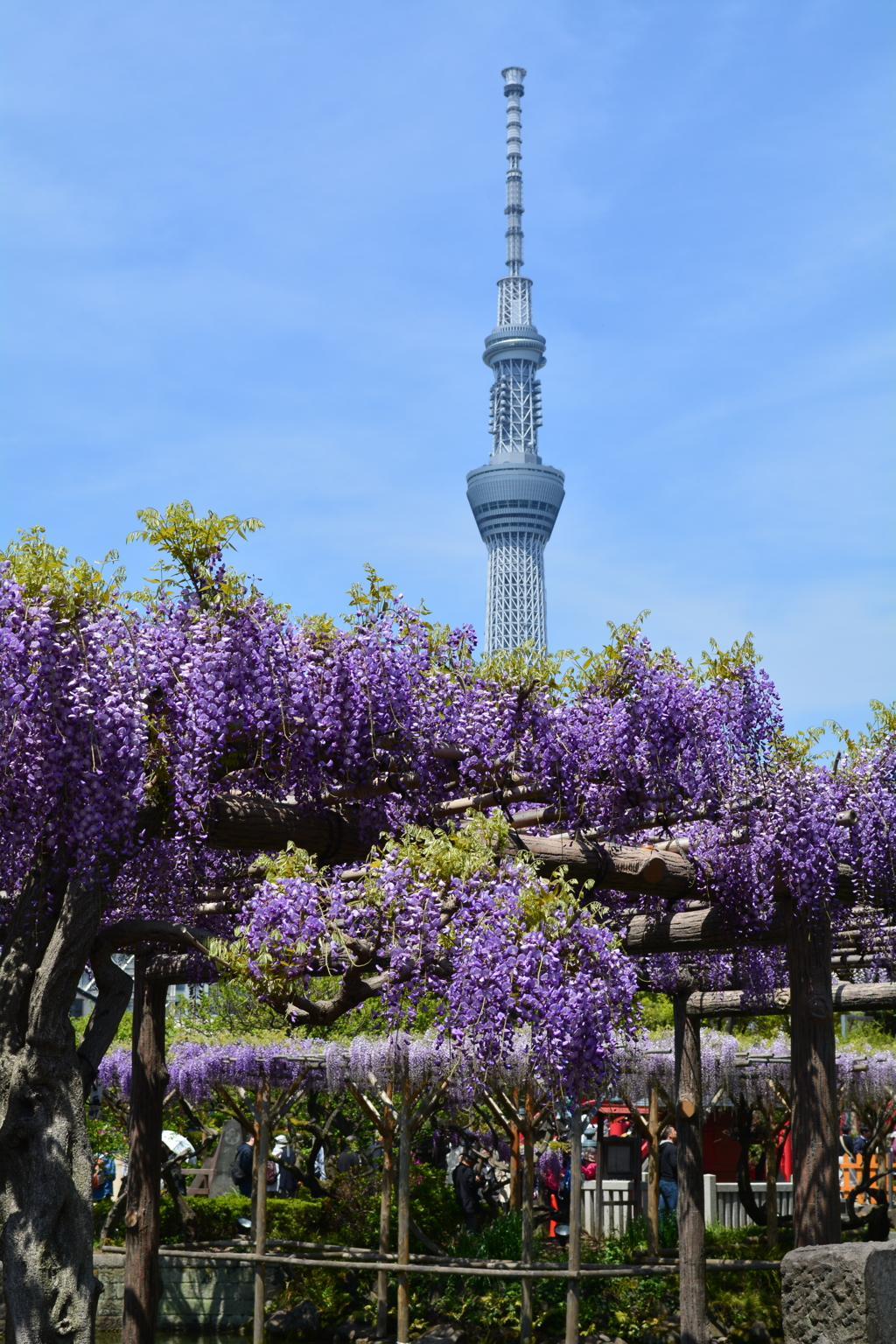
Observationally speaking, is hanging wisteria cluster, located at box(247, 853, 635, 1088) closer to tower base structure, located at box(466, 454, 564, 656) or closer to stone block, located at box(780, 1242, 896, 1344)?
stone block, located at box(780, 1242, 896, 1344)

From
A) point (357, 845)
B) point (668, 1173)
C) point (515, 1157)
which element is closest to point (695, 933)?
point (357, 845)

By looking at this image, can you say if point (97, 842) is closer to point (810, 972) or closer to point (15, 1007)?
point (15, 1007)

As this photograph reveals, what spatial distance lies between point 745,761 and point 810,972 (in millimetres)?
1705

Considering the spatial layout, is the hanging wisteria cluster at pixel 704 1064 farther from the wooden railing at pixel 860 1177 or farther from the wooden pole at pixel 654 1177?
the wooden railing at pixel 860 1177

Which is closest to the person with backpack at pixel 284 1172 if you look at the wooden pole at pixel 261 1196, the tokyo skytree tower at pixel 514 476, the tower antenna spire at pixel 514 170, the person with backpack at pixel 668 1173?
the wooden pole at pixel 261 1196

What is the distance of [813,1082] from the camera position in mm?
9086

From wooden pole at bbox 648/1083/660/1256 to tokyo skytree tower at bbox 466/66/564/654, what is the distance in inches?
2823

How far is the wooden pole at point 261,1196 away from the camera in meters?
13.7

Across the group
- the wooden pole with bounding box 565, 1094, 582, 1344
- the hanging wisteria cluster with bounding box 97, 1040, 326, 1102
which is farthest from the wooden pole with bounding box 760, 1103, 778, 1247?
the hanging wisteria cluster with bounding box 97, 1040, 326, 1102

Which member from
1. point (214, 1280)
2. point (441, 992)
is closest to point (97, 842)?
point (441, 992)

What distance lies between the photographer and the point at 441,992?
22.3 ft

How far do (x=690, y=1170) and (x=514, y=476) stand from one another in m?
100.0

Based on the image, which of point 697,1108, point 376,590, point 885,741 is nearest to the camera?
point 376,590

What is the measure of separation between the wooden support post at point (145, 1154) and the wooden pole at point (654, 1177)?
738 centimetres
